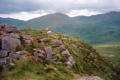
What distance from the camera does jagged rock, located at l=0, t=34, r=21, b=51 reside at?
121 ft

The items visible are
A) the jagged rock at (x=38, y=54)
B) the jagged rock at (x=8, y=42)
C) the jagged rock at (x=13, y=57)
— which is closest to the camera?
the jagged rock at (x=13, y=57)

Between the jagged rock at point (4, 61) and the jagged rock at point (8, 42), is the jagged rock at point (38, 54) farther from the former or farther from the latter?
the jagged rock at point (4, 61)

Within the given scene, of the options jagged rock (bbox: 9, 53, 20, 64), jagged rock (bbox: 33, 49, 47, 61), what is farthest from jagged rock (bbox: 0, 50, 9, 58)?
jagged rock (bbox: 33, 49, 47, 61)

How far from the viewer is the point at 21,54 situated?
35844 mm

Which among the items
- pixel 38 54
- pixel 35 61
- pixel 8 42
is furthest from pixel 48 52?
pixel 8 42

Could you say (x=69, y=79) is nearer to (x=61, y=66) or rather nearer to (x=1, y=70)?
(x=61, y=66)

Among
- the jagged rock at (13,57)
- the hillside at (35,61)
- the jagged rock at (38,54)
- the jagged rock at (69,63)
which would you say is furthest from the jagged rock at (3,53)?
the jagged rock at (69,63)

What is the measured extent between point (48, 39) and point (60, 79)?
77.0 feet

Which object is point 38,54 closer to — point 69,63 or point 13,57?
point 13,57

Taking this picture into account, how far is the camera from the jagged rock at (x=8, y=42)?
36906 mm

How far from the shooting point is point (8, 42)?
37719 millimetres

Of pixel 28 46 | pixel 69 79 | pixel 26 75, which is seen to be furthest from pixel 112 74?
pixel 26 75

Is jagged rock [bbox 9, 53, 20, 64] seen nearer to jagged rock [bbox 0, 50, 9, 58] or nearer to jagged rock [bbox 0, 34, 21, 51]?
jagged rock [bbox 0, 50, 9, 58]

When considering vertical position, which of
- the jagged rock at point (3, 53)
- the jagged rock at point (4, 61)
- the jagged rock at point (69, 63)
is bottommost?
the jagged rock at point (69, 63)
